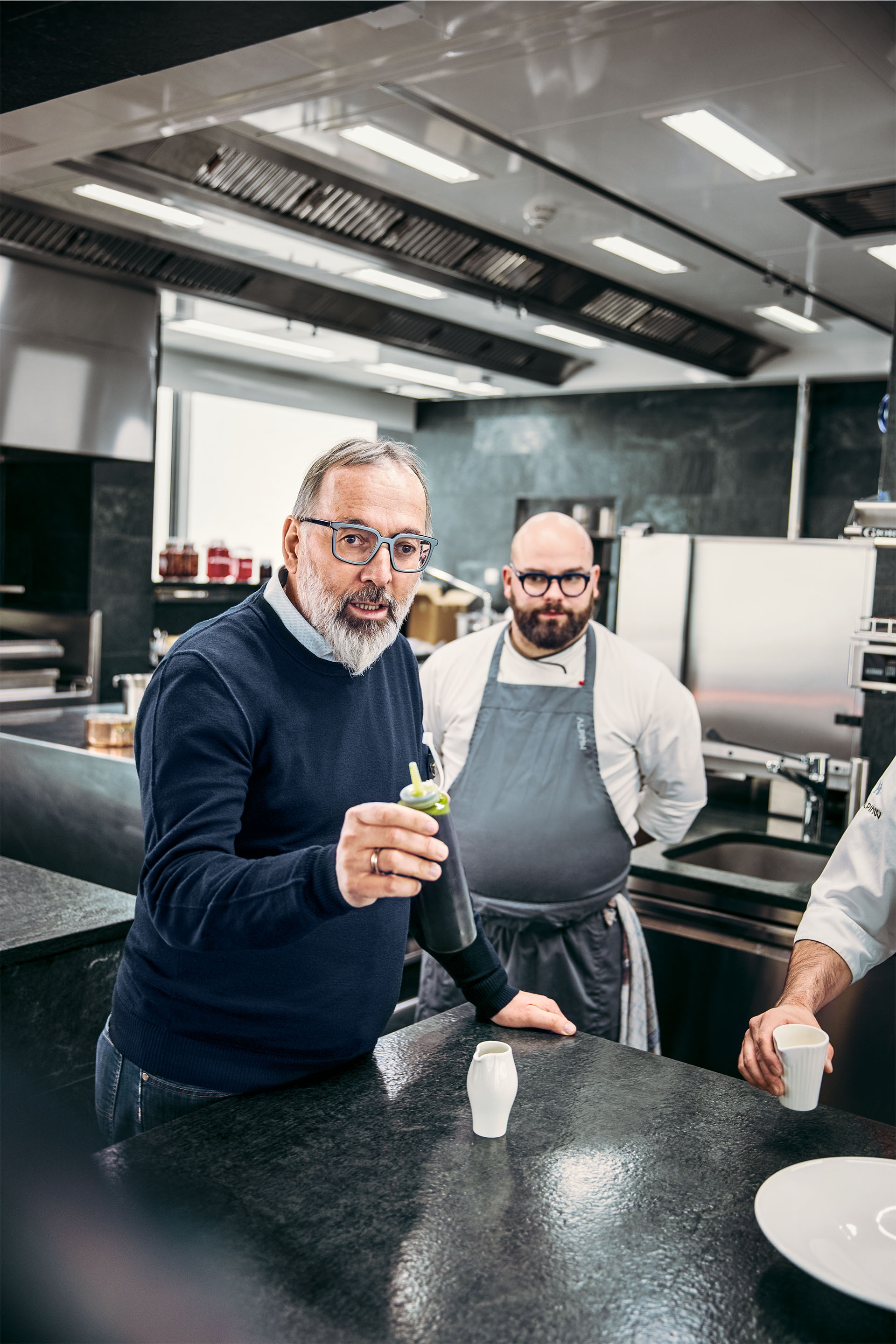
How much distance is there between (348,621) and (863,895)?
89 cm

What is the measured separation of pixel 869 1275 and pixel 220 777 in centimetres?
85

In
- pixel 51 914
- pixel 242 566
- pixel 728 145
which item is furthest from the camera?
pixel 242 566

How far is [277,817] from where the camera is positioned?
1452mm

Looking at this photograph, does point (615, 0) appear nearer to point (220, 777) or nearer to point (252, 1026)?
point (220, 777)

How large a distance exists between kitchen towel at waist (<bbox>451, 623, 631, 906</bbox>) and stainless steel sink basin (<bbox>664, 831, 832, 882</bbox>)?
652mm

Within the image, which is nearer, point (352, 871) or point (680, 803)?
point (352, 871)

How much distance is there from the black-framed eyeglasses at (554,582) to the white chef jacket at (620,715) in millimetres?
120

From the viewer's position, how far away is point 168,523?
7691 mm

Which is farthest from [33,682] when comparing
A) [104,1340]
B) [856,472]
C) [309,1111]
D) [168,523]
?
[856,472]

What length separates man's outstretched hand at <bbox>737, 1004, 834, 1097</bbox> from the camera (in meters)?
1.33

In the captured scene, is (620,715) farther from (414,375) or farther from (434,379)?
(434,379)

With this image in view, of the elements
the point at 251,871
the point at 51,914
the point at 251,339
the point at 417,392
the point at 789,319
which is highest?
the point at 789,319

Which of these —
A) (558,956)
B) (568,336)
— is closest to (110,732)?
(558,956)

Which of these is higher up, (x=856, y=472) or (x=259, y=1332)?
(x=856, y=472)
